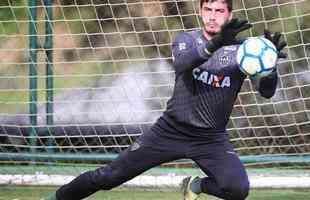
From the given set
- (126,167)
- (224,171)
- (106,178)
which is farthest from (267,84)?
(106,178)

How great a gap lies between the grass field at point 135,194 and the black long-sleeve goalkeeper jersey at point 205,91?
129 cm

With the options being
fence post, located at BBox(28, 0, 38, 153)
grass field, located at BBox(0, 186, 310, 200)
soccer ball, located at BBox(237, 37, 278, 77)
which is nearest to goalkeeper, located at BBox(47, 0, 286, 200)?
soccer ball, located at BBox(237, 37, 278, 77)

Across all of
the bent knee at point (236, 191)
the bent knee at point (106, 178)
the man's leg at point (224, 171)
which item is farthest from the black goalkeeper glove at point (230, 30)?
the bent knee at point (106, 178)

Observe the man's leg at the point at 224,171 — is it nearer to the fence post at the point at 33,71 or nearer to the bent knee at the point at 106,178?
the bent knee at the point at 106,178

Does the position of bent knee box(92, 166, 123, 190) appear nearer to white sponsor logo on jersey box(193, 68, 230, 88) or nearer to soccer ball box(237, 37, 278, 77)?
white sponsor logo on jersey box(193, 68, 230, 88)

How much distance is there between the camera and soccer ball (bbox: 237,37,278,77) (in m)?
4.53

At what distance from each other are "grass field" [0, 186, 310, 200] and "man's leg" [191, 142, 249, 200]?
118cm

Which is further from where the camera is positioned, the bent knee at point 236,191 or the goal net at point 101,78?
the goal net at point 101,78

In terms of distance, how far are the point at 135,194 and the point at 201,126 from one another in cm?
164

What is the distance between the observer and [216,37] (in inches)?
173

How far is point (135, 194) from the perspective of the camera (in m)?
6.30

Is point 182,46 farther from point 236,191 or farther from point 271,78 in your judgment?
point 236,191

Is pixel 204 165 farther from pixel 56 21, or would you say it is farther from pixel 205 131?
pixel 56 21

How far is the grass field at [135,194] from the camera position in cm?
610
